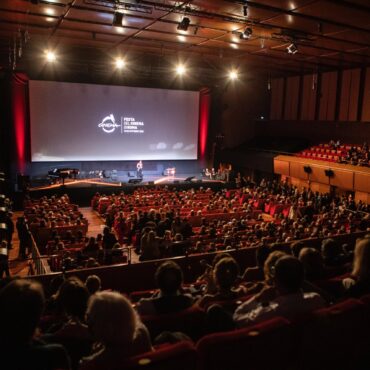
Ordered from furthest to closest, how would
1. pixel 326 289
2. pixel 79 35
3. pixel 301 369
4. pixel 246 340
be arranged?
1. pixel 79 35
2. pixel 326 289
3. pixel 301 369
4. pixel 246 340

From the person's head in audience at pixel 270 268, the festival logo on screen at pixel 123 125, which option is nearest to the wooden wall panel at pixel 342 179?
the festival logo on screen at pixel 123 125

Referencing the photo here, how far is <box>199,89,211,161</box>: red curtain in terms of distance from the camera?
76.5 feet

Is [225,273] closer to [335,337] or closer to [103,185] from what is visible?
[335,337]

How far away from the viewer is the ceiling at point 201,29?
35.5 ft

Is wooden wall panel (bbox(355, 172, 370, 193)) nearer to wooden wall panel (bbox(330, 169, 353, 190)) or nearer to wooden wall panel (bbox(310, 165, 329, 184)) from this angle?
wooden wall panel (bbox(330, 169, 353, 190))

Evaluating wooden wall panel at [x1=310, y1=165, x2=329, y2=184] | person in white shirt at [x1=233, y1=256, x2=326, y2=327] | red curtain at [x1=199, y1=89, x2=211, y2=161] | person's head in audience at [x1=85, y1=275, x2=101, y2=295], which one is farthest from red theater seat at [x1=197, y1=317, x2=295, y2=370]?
red curtain at [x1=199, y1=89, x2=211, y2=161]

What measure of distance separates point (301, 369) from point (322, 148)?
770 inches

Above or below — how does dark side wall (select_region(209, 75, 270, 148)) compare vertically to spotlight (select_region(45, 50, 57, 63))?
below

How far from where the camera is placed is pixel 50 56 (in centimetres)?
1788

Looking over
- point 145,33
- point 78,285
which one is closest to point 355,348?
point 78,285

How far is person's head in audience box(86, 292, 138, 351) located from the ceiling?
9675 mm

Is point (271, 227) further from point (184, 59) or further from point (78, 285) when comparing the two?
point (184, 59)

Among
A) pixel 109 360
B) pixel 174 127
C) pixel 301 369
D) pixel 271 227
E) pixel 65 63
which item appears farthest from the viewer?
pixel 174 127

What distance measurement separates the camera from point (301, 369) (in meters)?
2.74
